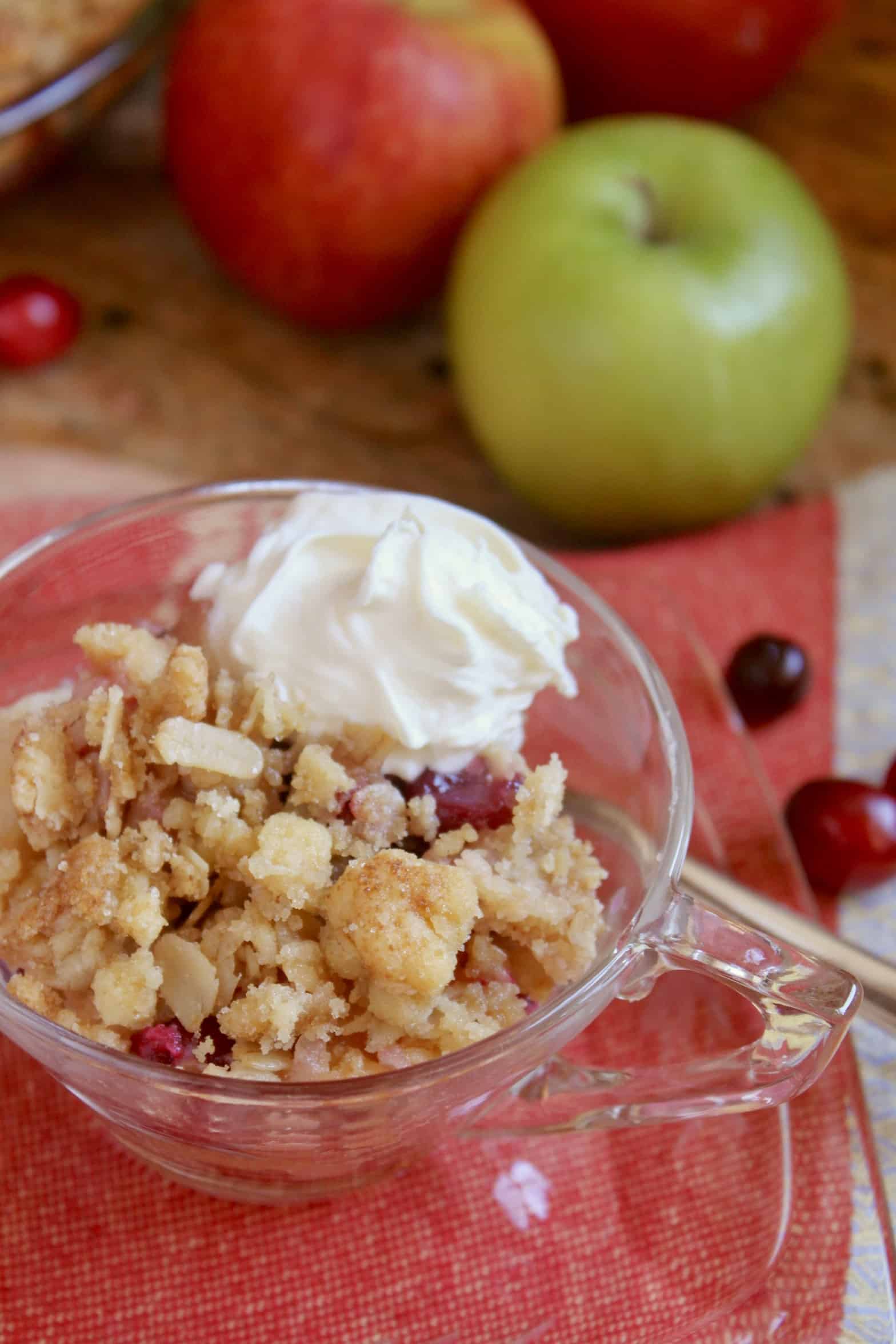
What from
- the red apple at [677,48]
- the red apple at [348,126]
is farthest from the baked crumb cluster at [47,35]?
the red apple at [677,48]

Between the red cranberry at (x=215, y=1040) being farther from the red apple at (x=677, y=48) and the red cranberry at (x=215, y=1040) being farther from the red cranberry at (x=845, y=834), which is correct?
the red apple at (x=677, y=48)

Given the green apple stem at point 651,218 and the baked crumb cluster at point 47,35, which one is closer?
the baked crumb cluster at point 47,35

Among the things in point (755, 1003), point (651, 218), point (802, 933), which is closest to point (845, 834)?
point (802, 933)

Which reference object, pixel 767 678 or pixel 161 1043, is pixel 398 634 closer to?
pixel 161 1043

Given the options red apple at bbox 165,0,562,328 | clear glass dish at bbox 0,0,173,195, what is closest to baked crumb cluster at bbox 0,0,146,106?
clear glass dish at bbox 0,0,173,195

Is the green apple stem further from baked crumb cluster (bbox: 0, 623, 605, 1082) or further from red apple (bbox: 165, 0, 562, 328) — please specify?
baked crumb cluster (bbox: 0, 623, 605, 1082)

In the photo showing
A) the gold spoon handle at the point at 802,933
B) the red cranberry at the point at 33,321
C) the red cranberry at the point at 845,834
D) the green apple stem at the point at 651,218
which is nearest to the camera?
the gold spoon handle at the point at 802,933
